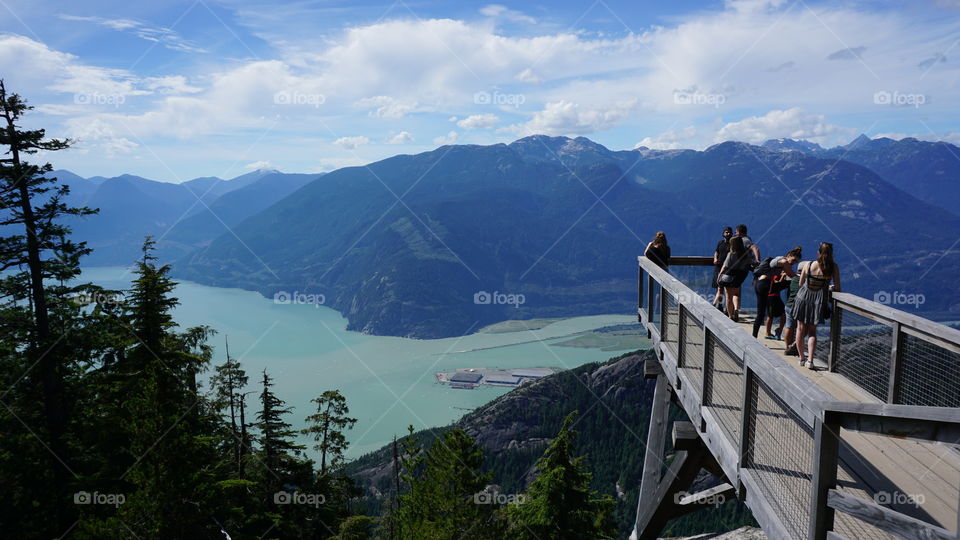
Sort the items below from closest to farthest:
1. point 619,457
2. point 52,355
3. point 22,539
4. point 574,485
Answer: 1. point 22,539
2. point 52,355
3. point 574,485
4. point 619,457

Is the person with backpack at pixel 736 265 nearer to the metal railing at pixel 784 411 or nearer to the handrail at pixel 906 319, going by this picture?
the metal railing at pixel 784 411

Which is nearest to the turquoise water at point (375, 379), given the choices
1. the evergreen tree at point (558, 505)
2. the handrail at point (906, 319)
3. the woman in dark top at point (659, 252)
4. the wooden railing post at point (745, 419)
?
the evergreen tree at point (558, 505)

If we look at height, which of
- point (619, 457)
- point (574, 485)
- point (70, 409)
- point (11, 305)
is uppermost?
point (11, 305)

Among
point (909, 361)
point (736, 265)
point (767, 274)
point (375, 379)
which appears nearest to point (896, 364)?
point (909, 361)

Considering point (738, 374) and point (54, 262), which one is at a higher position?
point (54, 262)

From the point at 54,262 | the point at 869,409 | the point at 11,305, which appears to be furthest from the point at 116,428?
the point at 869,409

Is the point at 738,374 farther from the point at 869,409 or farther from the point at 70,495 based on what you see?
the point at 70,495
